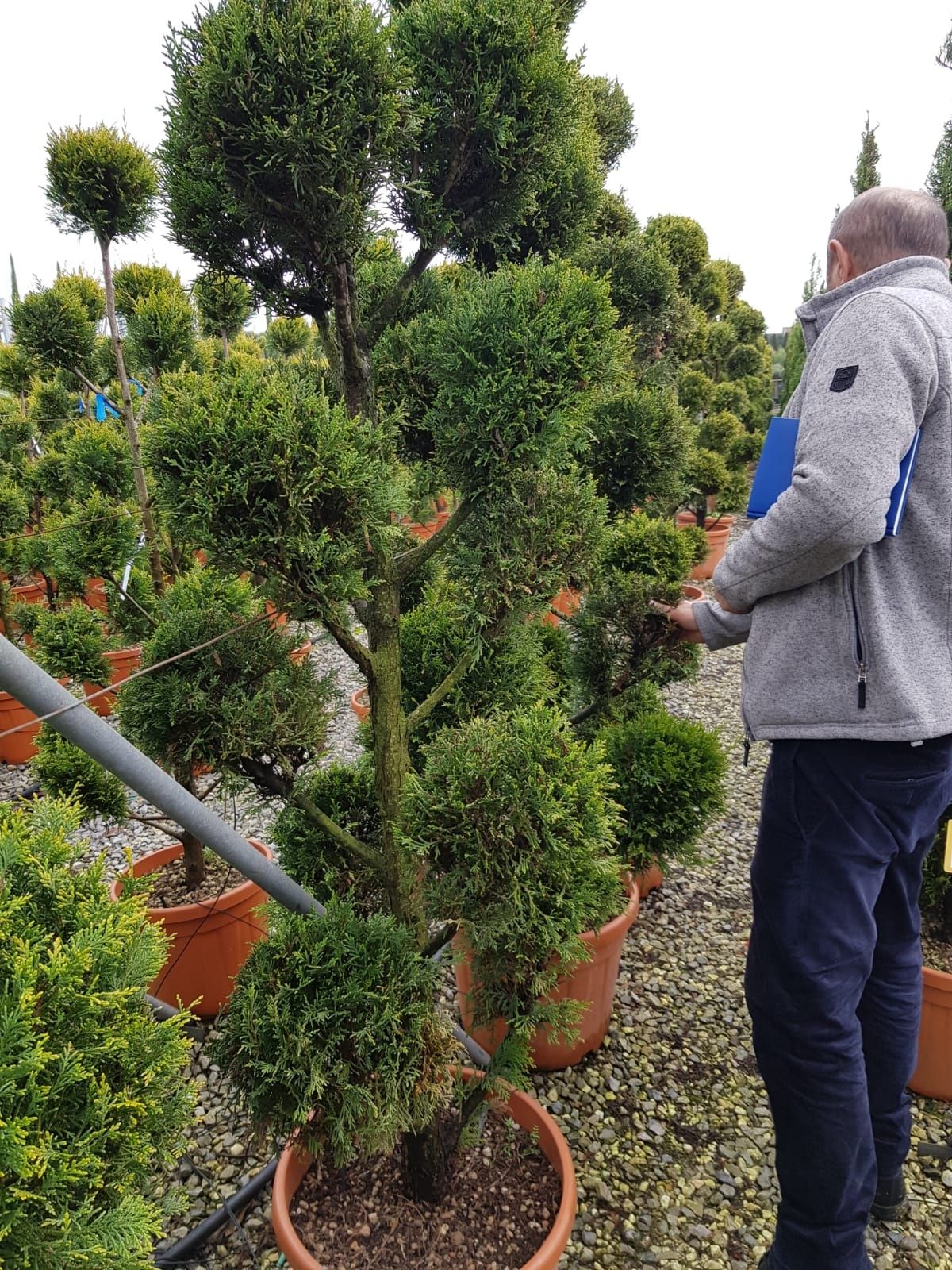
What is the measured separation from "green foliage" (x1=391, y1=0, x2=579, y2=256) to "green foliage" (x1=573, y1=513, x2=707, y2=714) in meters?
1.57

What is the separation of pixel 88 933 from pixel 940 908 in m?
3.05

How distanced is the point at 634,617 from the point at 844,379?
1.96m

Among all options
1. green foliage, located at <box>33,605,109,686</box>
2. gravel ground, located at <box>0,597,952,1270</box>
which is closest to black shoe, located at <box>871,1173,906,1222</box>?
gravel ground, located at <box>0,597,952,1270</box>

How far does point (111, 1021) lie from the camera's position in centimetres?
132

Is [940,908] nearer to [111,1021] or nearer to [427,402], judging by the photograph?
[427,402]

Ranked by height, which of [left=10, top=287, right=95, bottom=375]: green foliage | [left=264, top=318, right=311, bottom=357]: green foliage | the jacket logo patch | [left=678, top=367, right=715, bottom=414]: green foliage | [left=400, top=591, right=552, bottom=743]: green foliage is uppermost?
[left=264, top=318, right=311, bottom=357]: green foliage

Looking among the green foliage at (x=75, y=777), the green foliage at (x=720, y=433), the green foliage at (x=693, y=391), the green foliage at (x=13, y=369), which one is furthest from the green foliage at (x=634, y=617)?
the green foliage at (x=720, y=433)

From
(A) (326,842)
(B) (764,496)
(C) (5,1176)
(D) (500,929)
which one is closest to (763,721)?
(B) (764,496)

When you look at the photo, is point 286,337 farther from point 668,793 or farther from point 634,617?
point 668,793

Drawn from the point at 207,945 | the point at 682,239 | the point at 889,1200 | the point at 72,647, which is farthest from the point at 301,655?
the point at 682,239

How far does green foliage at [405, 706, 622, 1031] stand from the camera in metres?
A: 1.77

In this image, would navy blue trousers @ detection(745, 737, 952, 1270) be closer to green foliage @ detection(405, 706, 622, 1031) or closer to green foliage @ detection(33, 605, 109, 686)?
green foliage @ detection(405, 706, 622, 1031)

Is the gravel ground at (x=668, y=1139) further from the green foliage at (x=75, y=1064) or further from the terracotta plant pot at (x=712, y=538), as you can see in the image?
the terracotta plant pot at (x=712, y=538)

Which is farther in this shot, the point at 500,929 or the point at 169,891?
the point at 169,891
